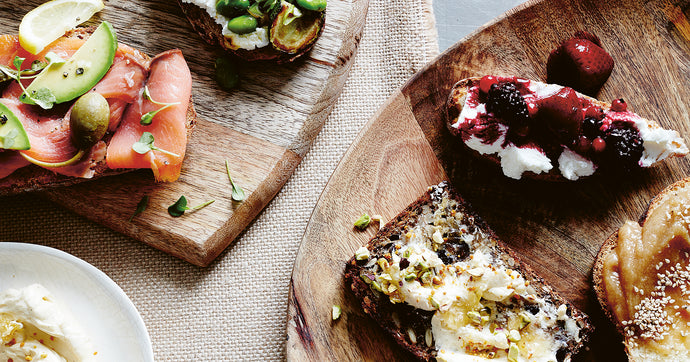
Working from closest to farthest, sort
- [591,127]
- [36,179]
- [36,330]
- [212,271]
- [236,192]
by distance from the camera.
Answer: [36,330], [591,127], [36,179], [236,192], [212,271]

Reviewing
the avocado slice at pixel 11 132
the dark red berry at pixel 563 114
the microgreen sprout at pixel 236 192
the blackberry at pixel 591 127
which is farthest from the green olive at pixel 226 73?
the blackberry at pixel 591 127

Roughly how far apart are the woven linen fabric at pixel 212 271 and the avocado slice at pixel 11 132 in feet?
1.73

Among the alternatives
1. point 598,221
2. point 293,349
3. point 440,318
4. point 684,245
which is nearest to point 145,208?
point 293,349

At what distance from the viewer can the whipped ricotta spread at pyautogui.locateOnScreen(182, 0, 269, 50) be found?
290 centimetres

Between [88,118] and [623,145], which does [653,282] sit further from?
[88,118]

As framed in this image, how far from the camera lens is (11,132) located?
108 inches

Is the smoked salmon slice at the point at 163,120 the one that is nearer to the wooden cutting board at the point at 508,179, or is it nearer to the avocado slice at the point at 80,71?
the avocado slice at the point at 80,71

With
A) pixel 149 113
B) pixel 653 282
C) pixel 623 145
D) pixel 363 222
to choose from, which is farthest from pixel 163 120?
pixel 653 282

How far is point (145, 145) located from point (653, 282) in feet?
8.77

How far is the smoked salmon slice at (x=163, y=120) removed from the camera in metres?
2.84

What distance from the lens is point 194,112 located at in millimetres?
3047

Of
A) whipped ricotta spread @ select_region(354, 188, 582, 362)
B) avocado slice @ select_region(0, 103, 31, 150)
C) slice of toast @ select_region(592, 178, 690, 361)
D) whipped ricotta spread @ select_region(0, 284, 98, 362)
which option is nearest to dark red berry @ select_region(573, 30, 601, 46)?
slice of toast @ select_region(592, 178, 690, 361)

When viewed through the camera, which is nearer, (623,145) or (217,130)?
(623,145)

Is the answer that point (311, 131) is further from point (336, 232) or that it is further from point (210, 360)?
point (210, 360)
